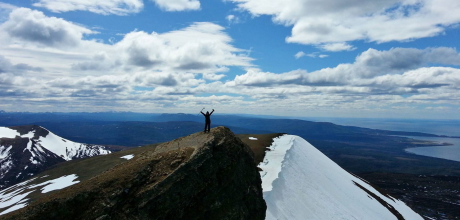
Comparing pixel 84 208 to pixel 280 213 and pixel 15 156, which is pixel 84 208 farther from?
pixel 15 156

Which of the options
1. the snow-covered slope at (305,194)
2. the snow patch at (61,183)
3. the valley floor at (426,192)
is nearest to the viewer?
the snow-covered slope at (305,194)

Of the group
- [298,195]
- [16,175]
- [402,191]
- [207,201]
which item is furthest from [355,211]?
[16,175]

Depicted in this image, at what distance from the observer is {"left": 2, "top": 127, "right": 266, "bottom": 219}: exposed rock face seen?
40.0ft

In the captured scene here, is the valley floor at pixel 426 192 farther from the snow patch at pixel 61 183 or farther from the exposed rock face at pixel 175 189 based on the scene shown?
the snow patch at pixel 61 183

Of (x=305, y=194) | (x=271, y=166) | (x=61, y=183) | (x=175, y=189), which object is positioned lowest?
(x=61, y=183)

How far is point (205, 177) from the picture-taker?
15617 millimetres

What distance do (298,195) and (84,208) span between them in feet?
103

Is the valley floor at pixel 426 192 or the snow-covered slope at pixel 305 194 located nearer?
the snow-covered slope at pixel 305 194

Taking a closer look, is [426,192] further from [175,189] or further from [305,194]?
[175,189]

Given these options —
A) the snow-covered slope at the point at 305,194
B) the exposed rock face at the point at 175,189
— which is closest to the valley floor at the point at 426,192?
the snow-covered slope at the point at 305,194

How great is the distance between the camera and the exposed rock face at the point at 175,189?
12.2m

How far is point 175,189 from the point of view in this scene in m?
14.2

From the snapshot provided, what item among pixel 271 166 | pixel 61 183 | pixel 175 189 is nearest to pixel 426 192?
pixel 271 166

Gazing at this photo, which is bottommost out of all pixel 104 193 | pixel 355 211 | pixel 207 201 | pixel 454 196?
pixel 454 196
